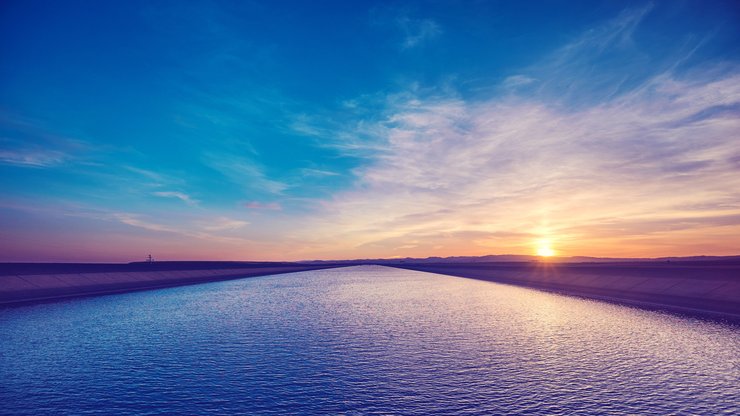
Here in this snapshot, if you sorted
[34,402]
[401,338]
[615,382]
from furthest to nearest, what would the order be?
[401,338], [615,382], [34,402]

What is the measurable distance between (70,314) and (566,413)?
26.4 meters

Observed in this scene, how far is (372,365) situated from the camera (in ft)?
43.1

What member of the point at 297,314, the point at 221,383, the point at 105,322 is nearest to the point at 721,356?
the point at 221,383

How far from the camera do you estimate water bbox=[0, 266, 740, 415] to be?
9.63 m

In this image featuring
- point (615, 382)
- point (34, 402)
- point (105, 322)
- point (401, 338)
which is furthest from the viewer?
point (105, 322)

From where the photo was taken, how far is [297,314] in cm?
2658

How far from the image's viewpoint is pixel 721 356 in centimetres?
1383

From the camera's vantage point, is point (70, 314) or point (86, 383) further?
point (70, 314)

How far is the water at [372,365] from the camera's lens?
963 cm

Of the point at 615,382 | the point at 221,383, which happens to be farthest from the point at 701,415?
the point at 221,383

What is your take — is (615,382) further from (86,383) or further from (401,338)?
(86,383)

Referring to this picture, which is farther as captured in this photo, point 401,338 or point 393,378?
point 401,338

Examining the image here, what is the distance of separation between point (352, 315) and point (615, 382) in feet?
53.2

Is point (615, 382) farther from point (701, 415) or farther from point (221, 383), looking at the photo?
point (221, 383)
